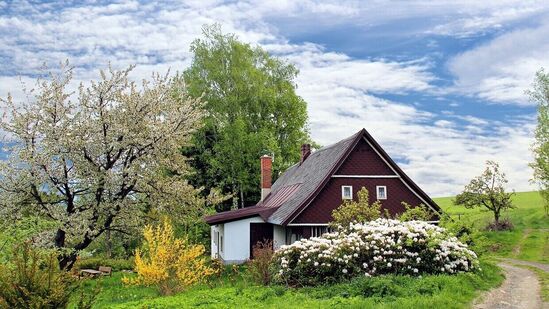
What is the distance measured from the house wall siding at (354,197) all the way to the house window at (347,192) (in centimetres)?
14

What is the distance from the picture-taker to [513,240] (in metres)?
33.3

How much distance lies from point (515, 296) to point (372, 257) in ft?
13.3

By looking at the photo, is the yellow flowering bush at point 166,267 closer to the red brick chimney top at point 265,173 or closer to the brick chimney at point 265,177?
the brick chimney at point 265,177

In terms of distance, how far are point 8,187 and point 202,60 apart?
975 inches

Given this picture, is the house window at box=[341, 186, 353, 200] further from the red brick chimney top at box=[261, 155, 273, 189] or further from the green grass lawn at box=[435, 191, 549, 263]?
the red brick chimney top at box=[261, 155, 273, 189]

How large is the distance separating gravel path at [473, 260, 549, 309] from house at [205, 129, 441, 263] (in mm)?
6323

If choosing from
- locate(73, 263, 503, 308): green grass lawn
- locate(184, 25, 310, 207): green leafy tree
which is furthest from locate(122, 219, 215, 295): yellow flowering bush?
locate(184, 25, 310, 207): green leafy tree

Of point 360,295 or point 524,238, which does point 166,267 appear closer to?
point 360,295

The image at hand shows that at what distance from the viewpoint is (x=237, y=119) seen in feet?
137

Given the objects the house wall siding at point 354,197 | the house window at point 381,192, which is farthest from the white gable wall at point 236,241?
the house window at point 381,192

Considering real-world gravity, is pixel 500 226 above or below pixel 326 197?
below

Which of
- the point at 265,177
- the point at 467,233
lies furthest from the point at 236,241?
the point at 467,233

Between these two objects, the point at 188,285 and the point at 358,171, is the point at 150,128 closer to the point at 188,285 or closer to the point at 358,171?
the point at 188,285

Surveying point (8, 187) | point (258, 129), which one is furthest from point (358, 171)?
point (258, 129)
